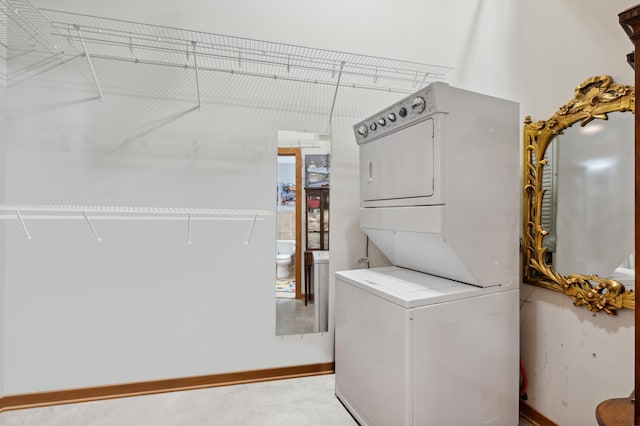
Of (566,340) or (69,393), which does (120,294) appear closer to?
(69,393)

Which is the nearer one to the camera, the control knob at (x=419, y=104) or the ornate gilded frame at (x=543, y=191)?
the ornate gilded frame at (x=543, y=191)

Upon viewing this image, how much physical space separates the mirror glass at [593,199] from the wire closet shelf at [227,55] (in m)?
1.31

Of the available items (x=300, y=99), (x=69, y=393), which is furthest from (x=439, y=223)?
(x=69, y=393)

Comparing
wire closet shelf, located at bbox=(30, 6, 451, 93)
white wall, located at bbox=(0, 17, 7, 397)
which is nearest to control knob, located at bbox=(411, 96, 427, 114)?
wire closet shelf, located at bbox=(30, 6, 451, 93)

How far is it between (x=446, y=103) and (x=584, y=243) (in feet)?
3.56

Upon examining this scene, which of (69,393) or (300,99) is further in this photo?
(300,99)

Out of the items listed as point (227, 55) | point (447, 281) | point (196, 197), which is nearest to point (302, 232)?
point (196, 197)

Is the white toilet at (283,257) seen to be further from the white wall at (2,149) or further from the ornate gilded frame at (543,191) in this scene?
the white wall at (2,149)

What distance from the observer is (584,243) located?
1.69 m

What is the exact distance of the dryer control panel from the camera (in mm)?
1590

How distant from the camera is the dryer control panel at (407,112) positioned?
1.59 m

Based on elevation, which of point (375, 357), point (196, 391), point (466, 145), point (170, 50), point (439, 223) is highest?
point (170, 50)

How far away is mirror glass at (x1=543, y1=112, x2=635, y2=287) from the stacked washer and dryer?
25 cm

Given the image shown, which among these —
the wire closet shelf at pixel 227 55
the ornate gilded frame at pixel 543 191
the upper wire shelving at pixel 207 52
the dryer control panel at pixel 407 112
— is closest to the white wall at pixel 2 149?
the upper wire shelving at pixel 207 52
